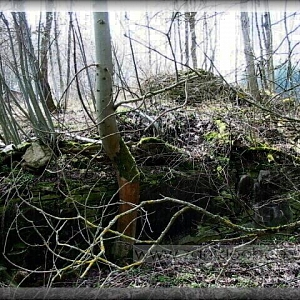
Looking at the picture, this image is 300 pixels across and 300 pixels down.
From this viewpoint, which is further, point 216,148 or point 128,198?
point 216,148

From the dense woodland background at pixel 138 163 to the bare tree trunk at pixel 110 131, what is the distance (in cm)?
Answer: 1

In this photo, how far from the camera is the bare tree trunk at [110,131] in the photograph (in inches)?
131

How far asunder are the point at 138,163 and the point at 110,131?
869 mm

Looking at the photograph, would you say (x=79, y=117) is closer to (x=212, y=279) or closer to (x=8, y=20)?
(x=8, y=20)

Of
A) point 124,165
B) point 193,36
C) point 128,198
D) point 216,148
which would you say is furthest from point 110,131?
point 193,36

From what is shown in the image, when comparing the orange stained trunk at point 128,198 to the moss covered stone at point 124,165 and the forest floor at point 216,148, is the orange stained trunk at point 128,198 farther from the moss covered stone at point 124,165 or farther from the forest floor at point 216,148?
the forest floor at point 216,148

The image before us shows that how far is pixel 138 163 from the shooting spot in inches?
176

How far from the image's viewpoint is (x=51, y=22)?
15.9ft

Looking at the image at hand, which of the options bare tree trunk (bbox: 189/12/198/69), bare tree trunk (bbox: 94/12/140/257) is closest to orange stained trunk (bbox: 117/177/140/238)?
bare tree trunk (bbox: 94/12/140/257)

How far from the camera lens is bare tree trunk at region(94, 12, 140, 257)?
10.9 feet

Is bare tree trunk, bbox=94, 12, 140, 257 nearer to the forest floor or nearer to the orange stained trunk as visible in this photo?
the orange stained trunk

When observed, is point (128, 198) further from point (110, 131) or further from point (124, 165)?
point (110, 131)

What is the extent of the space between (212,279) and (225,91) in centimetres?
296

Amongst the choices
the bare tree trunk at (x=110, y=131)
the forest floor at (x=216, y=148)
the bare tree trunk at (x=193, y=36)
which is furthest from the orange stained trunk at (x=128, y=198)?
the bare tree trunk at (x=193, y=36)
